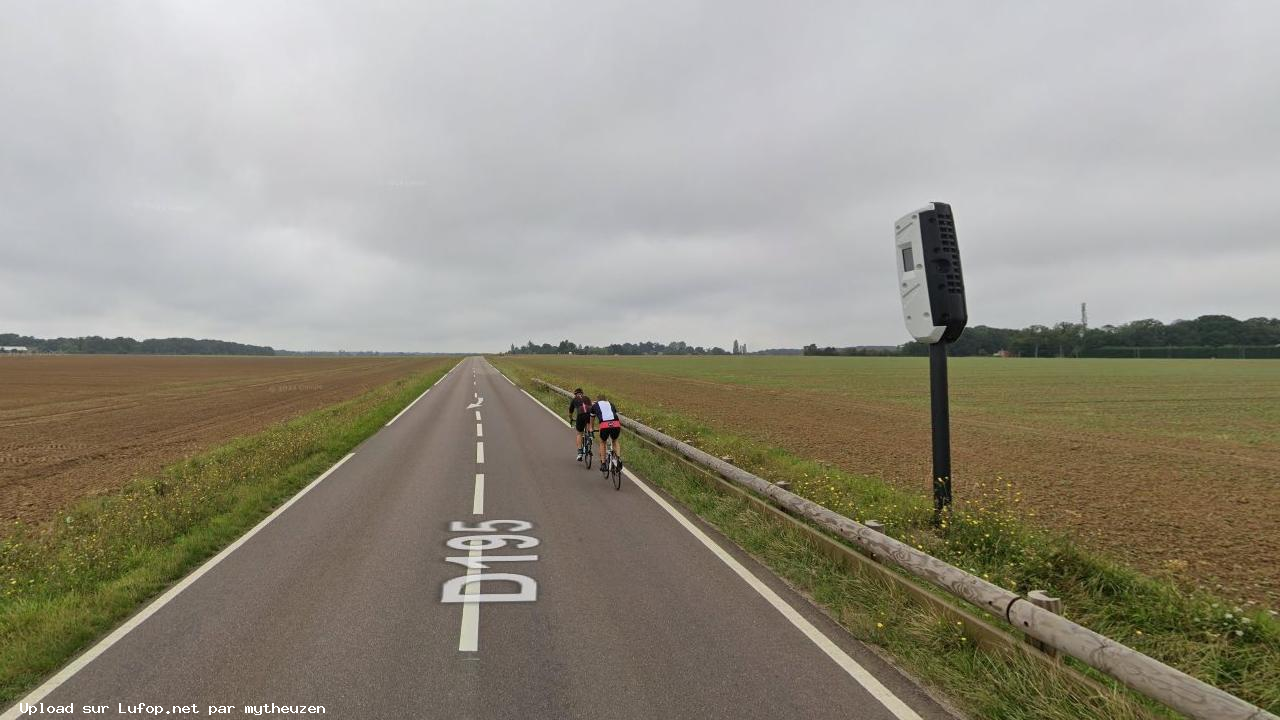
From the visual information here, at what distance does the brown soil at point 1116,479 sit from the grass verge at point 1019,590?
1.74 metres

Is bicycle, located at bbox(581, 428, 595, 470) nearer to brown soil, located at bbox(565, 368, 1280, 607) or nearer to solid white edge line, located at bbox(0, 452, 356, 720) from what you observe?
solid white edge line, located at bbox(0, 452, 356, 720)

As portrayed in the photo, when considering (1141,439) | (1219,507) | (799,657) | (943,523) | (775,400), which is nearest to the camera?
(799,657)

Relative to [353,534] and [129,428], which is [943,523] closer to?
[353,534]

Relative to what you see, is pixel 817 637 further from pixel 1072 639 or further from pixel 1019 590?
pixel 1019 590

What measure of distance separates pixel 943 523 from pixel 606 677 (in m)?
4.77

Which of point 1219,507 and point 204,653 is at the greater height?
point 204,653

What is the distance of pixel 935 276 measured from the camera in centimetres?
631

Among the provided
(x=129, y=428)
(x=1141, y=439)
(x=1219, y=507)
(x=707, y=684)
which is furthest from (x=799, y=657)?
(x=129, y=428)

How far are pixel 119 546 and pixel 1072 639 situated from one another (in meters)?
9.57

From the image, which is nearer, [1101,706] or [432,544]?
[1101,706]

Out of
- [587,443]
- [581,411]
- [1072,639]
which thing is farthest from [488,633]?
[587,443]

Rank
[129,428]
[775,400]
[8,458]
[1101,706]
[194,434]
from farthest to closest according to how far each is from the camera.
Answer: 1. [775,400]
2. [129,428]
3. [194,434]
4. [8,458]
5. [1101,706]

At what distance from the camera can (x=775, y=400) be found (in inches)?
1255

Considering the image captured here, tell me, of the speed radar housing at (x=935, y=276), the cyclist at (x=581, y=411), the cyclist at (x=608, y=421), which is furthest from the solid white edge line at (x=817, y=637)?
the cyclist at (x=581, y=411)
